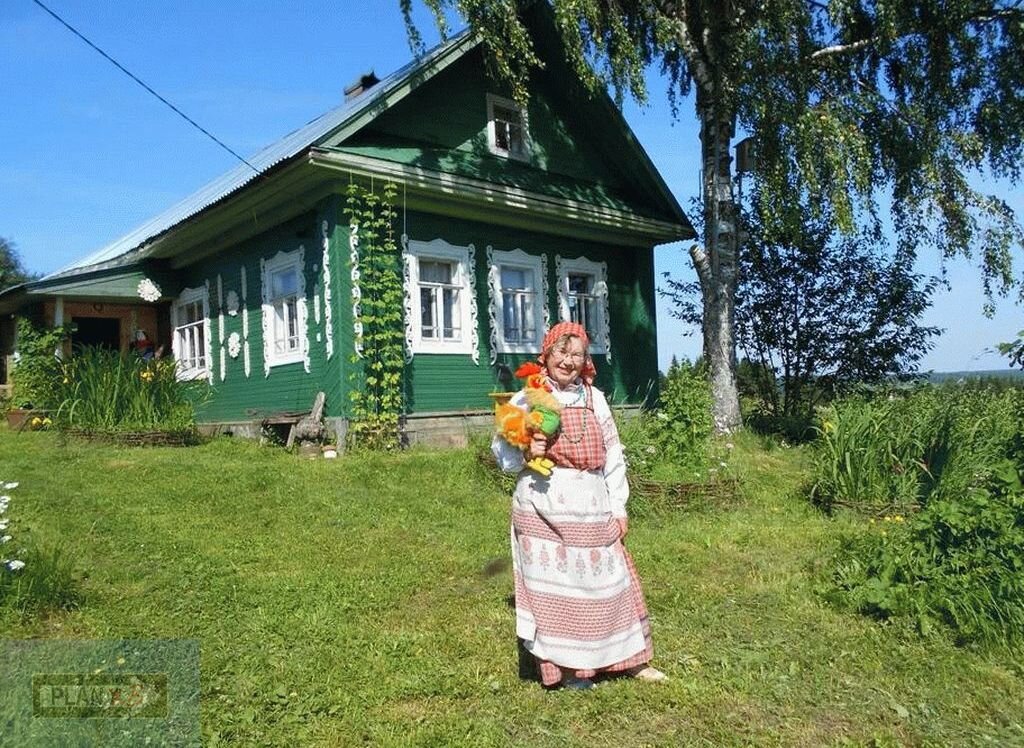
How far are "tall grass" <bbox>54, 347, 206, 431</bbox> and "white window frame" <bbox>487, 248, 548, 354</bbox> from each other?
429cm

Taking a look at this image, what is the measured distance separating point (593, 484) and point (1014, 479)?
93.0 inches

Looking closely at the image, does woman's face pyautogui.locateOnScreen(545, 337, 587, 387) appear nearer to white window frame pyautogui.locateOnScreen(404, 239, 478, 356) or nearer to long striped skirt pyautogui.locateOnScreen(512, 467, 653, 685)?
long striped skirt pyautogui.locateOnScreen(512, 467, 653, 685)

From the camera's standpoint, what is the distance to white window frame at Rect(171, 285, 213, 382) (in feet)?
45.7

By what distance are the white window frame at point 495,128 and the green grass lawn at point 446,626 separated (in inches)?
258

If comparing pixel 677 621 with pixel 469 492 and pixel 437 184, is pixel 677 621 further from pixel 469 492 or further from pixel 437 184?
pixel 437 184

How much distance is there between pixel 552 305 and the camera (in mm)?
12992

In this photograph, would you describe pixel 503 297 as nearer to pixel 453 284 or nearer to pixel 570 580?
pixel 453 284

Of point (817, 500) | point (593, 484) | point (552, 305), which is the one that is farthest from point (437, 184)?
point (593, 484)

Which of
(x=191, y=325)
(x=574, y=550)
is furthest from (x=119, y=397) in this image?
(x=574, y=550)

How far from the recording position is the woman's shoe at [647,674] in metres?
3.64

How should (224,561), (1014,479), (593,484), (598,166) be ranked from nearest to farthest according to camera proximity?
1. (593,484)
2. (1014,479)
3. (224,561)
4. (598,166)

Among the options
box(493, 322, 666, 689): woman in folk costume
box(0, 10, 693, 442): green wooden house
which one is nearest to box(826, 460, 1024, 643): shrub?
box(493, 322, 666, 689): woman in folk costume

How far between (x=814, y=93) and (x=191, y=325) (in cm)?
1041

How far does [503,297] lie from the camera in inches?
493
